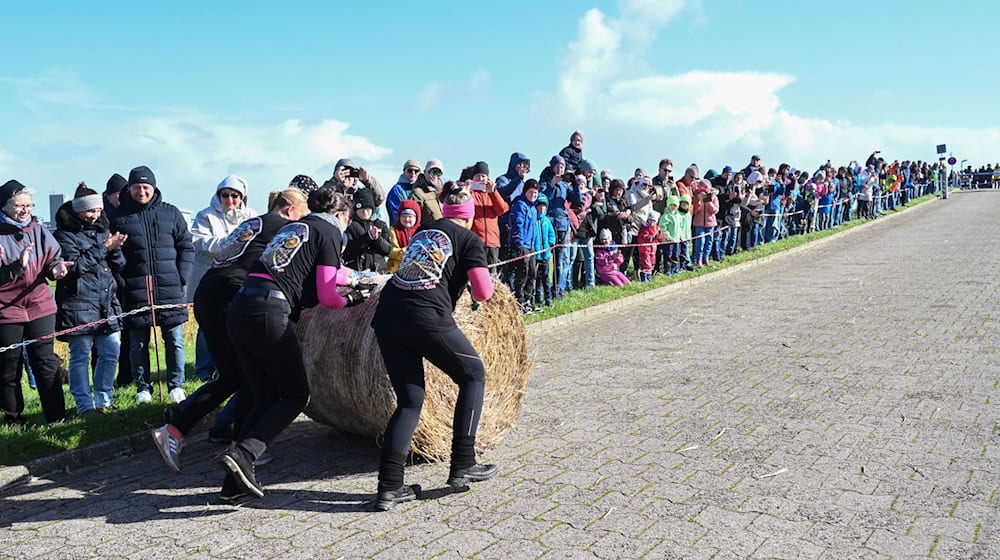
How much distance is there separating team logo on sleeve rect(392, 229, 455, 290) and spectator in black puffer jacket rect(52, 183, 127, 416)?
349 centimetres

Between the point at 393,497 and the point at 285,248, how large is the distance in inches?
68.0

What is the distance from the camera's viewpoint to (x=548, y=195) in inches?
543

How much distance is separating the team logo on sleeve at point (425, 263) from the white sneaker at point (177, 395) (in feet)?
11.0

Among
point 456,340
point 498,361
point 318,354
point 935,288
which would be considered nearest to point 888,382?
point 498,361

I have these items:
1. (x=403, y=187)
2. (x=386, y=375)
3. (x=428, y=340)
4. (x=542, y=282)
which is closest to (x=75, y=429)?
(x=386, y=375)

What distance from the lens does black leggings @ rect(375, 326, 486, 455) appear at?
528 cm

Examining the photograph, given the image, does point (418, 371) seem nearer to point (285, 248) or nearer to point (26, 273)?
point (285, 248)

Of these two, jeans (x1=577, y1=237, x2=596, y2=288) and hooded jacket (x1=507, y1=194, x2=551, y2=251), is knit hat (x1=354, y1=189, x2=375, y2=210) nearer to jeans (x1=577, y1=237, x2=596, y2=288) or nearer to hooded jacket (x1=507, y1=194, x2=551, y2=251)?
hooded jacket (x1=507, y1=194, x2=551, y2=251)

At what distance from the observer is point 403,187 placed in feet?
37.7

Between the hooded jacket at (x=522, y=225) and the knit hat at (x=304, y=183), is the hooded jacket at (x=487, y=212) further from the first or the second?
the knit hat at (x=304, y=183)

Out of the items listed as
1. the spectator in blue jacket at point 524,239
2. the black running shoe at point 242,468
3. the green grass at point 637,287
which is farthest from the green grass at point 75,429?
the green grass at point 637,287

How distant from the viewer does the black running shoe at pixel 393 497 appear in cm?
515

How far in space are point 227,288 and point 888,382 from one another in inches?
240

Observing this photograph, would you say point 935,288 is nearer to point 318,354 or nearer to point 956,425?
point 956,425
